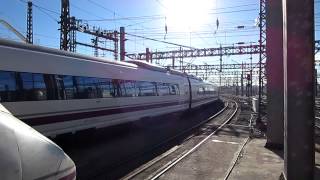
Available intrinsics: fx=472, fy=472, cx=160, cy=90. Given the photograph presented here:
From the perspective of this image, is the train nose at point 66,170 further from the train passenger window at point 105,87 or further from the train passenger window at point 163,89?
the train passenger window at point 163,89

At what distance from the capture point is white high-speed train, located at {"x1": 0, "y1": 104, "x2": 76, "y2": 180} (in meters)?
2.48

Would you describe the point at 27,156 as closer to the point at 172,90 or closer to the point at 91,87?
the point at 91,87

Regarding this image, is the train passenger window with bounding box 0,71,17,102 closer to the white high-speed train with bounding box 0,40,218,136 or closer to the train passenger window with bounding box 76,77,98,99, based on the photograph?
the white high-speed train with bounding box 0,40,218,136

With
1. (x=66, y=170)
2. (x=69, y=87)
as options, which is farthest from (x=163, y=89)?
(x=66, y=170)

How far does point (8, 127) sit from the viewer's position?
2645 millimetres

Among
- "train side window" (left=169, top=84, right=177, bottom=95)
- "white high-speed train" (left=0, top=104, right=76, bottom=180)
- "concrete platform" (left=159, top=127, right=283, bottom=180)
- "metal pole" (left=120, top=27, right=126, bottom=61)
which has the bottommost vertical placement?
"concrete platform" (left=159, top=127, right=283, bottom=180)

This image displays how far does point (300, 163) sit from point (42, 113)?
6.36 m

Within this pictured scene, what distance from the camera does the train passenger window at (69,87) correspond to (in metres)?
13.0

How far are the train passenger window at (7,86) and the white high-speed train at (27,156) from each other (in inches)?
312

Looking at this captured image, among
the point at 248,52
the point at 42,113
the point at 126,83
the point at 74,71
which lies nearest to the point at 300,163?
the point at 42,113

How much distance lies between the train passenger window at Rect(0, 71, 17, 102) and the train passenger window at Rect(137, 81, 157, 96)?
28.5 ft

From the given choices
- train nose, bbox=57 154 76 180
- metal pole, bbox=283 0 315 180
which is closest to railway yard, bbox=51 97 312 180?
metal pole, bbox=283 0 315 180

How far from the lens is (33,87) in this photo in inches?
453

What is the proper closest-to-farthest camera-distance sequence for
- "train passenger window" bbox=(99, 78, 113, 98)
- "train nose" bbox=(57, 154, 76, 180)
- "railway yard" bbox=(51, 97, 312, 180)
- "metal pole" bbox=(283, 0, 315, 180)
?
"train nose" bbox=(57, 154, 76, 180), "metal pole" bbox=(283, 0, 315, 180), "railway yard" bbox=(51, 97, 312, 180), "train passenger window" bbox=(99, 78, 113, 98)
